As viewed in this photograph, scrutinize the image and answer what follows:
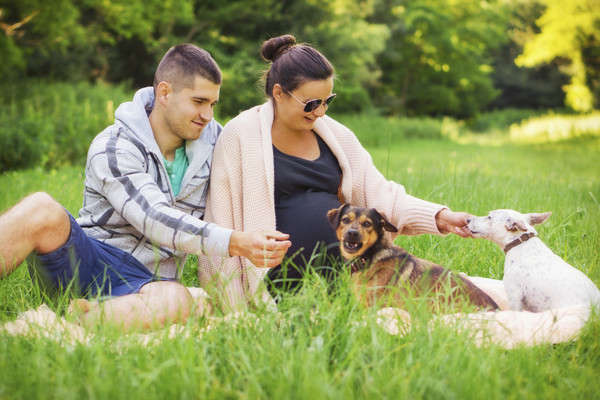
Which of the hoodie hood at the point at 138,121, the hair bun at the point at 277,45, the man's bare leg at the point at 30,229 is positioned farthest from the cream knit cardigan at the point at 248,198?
the man's bare leg at the point at 30,229

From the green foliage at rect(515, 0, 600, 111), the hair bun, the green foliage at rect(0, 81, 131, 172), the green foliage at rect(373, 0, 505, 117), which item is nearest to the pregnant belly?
the hair bun

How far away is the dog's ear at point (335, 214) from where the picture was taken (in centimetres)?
319

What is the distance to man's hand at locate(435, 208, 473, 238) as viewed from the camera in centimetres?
306

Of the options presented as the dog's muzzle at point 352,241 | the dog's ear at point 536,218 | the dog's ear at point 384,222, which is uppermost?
the dog's ear at point 536,218

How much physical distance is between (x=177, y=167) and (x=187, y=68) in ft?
2.16

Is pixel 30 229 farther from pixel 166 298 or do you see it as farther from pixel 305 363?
pixel 305 363

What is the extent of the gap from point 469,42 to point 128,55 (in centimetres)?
2622

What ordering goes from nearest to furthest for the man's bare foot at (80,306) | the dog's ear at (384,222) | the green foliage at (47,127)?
1. the man's bare foot at (80,306)
2. the dog's ear at (384,222)
3. the green foliage at (47,127)

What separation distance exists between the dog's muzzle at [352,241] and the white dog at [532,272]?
2.38 ft

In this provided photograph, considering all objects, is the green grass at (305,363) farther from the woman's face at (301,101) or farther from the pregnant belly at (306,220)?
the woman's face at (301,101)

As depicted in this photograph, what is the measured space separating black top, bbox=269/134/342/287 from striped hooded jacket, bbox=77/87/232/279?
558 millimetres

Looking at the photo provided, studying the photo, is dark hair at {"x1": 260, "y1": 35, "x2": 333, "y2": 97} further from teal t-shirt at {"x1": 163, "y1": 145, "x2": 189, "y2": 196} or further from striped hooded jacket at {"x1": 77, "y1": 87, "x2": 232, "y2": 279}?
teal t-shirt at {"x1": 163, "y1": 145, "x2": 189, "y2": 196}

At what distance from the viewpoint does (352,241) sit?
308 centimetres

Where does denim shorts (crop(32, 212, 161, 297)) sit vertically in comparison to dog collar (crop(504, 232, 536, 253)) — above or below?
below
